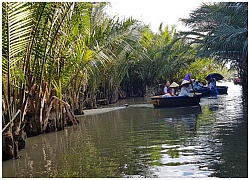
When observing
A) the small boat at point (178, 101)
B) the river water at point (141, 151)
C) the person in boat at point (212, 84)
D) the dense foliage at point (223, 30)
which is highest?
the dense foliage at point (223, 30)

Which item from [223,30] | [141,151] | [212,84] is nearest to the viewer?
[141,151]

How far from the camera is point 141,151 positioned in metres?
8.59

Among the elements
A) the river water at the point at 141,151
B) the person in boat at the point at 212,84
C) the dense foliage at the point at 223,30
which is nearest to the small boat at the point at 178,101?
the dense foliage at the point at 223,30

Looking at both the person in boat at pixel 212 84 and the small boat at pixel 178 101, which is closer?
the small boat at pixel 178 101

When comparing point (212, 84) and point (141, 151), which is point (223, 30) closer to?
point (212, 84)

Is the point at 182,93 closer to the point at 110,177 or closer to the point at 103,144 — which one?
the point at 103,144

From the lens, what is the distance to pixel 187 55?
34.1 metres

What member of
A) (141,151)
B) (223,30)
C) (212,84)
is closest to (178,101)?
(223,30)

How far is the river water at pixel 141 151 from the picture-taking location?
6.89m

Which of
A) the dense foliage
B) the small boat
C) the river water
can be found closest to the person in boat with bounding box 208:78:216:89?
the dense foliage

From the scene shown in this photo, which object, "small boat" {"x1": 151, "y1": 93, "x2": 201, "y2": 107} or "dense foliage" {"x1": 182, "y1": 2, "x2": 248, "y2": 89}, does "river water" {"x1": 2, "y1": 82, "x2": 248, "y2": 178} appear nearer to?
"small boat" {"x1": 151, "y1": 93, "x2": 201, "y2": 107}

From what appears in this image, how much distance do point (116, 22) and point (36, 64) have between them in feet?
16.7

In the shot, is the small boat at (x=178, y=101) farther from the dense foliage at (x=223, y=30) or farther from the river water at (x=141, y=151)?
the river water at (x=141, y=151)

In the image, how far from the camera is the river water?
6891mm
